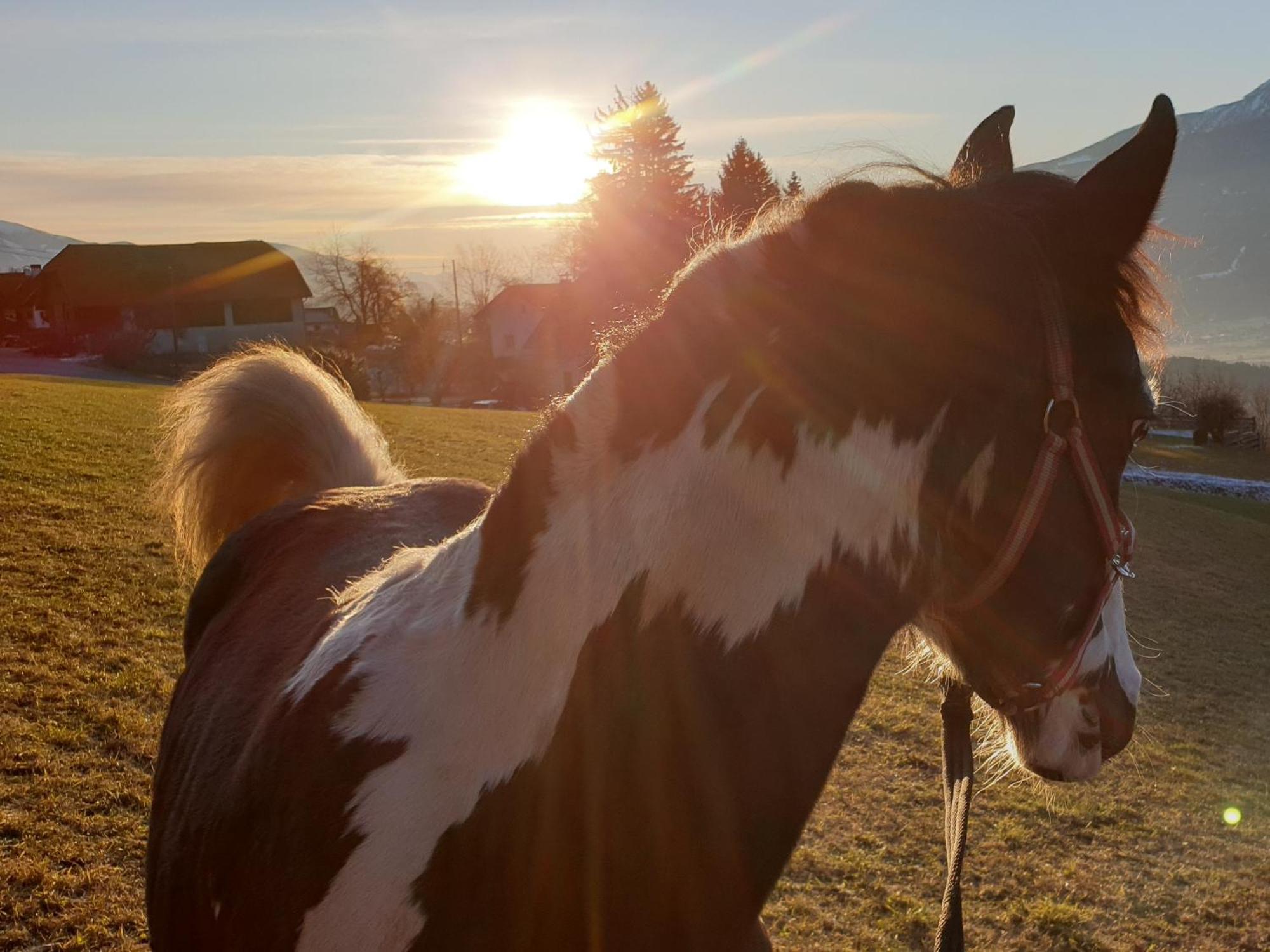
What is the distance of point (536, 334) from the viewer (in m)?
48.5

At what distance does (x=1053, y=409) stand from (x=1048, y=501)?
15 centimetres

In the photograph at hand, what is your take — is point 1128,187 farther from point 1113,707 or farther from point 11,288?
point 11,288

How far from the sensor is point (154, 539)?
1018 centimetres

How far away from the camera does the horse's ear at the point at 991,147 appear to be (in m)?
1.75

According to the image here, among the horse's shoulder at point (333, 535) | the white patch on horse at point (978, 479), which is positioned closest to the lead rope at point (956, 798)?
the white patch on horse at point (978, 479)

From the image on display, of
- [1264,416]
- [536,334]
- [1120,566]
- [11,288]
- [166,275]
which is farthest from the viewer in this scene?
[11,288]

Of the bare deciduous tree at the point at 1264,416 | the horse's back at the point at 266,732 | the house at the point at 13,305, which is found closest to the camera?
the horse's back at the point at 266,732

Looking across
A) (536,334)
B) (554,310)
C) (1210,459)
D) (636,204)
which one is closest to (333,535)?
(636,204)

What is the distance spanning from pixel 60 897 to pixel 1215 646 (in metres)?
12.6

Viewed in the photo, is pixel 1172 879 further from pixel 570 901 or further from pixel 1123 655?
pixel 570 901

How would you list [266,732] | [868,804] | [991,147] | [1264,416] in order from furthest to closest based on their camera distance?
[1264,416] < [868,804] < [266,732] < [991,147]

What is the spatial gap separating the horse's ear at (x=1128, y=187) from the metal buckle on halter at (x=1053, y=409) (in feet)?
0.83

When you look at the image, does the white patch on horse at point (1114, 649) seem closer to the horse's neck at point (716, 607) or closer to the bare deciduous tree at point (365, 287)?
the horse's neck at point (716, 607)

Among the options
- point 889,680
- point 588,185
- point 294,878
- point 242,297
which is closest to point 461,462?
point 889,680
